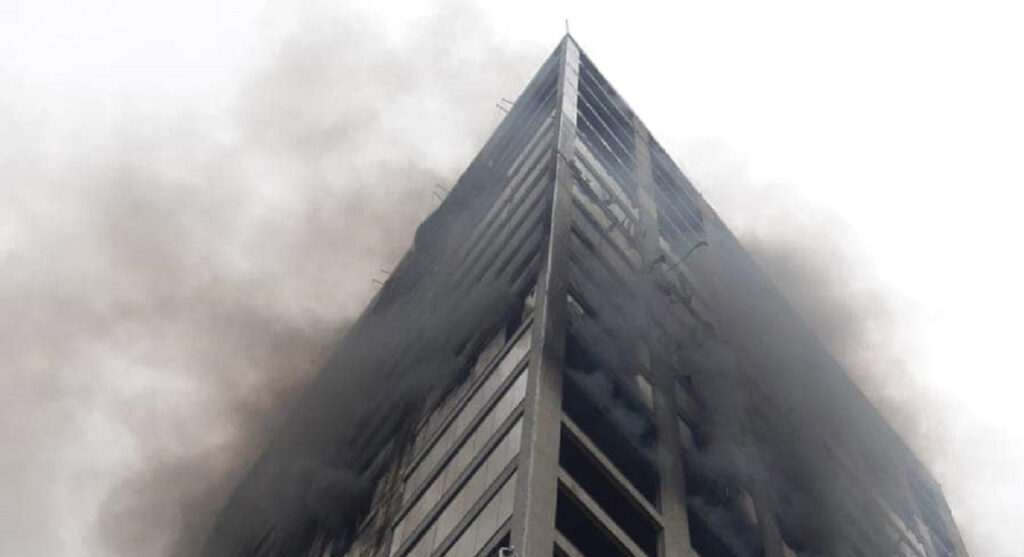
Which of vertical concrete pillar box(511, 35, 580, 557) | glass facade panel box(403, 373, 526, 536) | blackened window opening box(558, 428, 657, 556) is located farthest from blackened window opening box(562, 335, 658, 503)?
glass facade panel box(403, 373, 526, 536)

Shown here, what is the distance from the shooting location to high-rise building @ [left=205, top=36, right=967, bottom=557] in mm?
27484

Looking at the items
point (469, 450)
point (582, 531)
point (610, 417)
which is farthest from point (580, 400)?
point (582, 531)

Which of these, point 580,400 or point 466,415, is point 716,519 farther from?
point 466,415

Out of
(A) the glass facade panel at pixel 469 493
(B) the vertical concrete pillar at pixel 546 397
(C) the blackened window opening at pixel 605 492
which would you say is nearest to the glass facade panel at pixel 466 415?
(B) the vertical concrete pillar at pixel 546 397

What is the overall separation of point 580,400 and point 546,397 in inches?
127

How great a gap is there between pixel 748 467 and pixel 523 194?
15.6 meters

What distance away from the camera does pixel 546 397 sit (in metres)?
27.1

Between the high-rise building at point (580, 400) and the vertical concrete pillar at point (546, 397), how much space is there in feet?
0.26

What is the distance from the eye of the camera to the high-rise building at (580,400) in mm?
27484

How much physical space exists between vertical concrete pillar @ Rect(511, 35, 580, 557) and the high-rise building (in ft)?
0.26

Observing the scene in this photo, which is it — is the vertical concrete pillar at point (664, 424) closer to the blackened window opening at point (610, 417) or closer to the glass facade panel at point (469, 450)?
the blackened window opening at point (610, 417)

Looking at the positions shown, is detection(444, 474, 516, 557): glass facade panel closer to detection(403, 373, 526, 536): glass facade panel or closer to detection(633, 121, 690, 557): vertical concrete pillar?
detection(403, 373, 526, 536): glass facade panel

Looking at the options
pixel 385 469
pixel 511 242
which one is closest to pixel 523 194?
pixel 511 242

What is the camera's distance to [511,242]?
4125 cm
